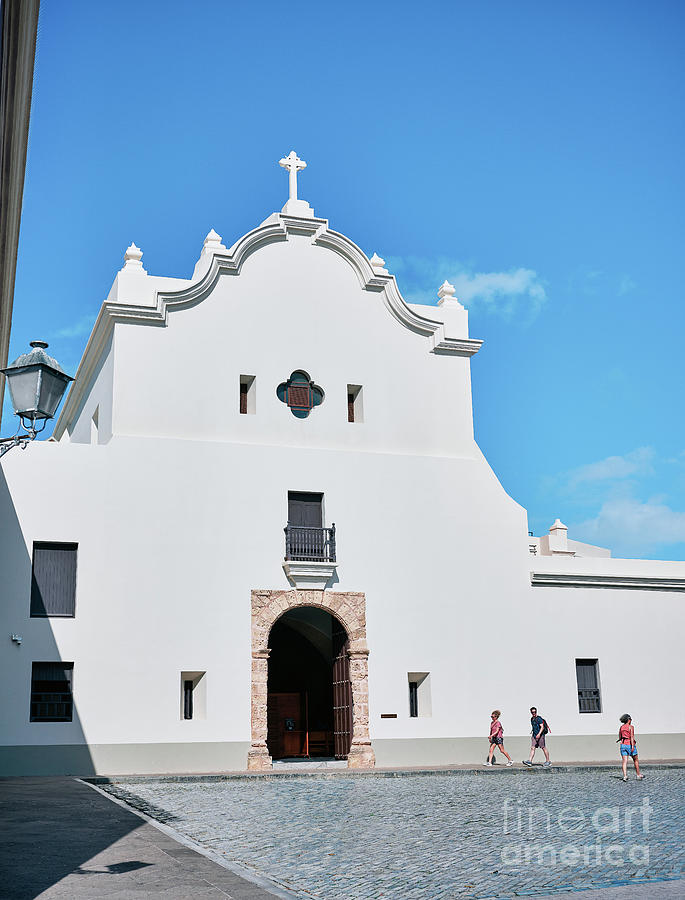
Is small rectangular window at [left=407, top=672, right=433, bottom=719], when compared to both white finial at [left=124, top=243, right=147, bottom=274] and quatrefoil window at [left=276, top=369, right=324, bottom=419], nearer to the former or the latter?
quatrefoil window at [left=276, top=369, right=324, bottom=419]

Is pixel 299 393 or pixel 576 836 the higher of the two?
pixel 299 393

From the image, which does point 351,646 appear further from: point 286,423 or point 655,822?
point 655,822

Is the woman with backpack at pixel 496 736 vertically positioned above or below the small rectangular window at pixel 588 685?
below

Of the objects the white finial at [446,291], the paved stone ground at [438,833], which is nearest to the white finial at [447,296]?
the white finial at [446,291]

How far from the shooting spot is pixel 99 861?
8.36 metres

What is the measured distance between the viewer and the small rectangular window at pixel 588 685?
75.7 feet

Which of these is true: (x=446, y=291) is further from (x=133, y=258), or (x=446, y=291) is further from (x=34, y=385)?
(x=34, y=385)

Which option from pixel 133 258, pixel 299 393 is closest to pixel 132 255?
pixel 133 258

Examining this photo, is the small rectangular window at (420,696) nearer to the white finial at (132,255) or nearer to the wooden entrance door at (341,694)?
the wooden entrance door at (341,694)

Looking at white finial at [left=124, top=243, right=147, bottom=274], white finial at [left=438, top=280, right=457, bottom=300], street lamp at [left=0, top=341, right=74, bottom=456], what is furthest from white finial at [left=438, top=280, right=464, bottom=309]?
street lamp at [left=0, top=341, right=74, bottom=456]

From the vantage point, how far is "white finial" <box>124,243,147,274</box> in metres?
21.9

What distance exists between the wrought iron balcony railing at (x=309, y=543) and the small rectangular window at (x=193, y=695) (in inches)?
120

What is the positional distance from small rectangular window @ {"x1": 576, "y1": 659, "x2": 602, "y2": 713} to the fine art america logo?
33.4 ft

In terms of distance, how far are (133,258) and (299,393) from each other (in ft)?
15.3
